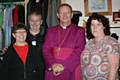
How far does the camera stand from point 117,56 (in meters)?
2.38

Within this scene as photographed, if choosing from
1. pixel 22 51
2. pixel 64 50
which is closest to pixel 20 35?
pixel 22 51

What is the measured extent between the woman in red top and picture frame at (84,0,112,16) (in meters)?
2.05

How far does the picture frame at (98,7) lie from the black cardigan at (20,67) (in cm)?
205

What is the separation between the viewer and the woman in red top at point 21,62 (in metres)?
2.82

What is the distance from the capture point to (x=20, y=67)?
9.21 ft

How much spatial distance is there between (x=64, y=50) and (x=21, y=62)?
439 mm

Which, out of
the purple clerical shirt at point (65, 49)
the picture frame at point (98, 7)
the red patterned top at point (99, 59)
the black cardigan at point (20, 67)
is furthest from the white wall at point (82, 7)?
the red patterned top at point (99, 59)

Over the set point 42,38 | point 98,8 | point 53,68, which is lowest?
point 53,68

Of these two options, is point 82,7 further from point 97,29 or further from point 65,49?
point 97,29

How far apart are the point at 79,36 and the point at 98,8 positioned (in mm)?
1914

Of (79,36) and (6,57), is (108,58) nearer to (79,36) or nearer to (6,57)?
(79,36)

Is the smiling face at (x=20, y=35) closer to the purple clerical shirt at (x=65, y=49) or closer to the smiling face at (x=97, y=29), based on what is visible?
the purple clerical shirt at (x=65, y=49)

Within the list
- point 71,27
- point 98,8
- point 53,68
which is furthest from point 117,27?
point 53,68

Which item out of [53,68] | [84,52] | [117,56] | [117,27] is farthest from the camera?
[117,27]
